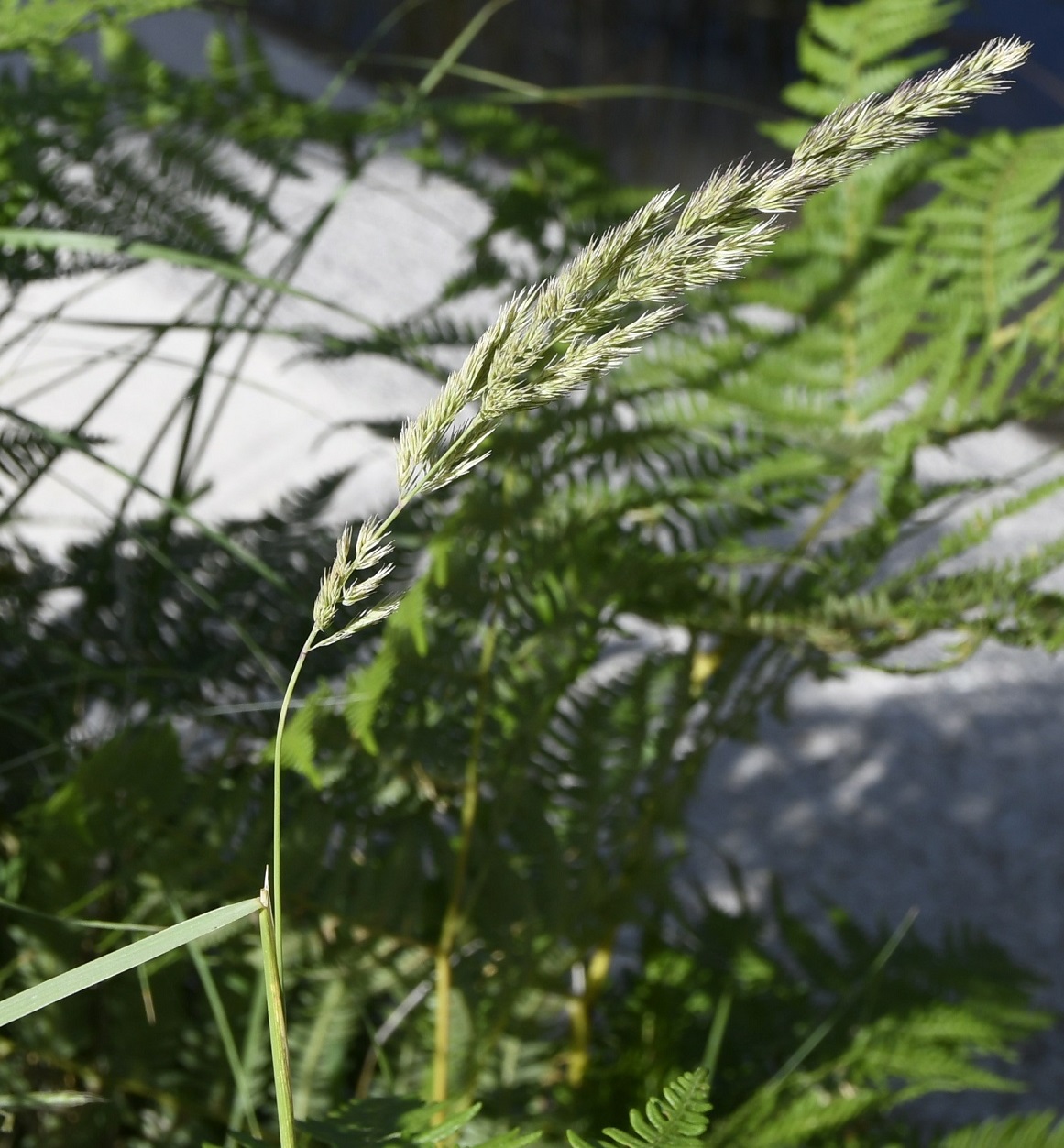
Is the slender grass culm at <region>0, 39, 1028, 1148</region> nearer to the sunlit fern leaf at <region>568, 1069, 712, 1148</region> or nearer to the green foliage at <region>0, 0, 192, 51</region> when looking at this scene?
the sunlit fern leaf at <region>568, 1069, 712, 1148</region>

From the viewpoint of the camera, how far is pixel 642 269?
9.1 inches

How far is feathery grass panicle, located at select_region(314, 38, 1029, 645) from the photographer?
0.73 feet

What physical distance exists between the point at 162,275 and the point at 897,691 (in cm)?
143

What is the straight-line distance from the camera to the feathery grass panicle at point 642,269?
0.22 metres

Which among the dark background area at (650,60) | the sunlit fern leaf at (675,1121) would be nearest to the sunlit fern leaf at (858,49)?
the sunlit fern leaf at (675,1121)

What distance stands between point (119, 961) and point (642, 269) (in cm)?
19

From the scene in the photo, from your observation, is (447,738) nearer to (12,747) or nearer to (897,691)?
(12,747)

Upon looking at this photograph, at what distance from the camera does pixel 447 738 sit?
0.64 meters

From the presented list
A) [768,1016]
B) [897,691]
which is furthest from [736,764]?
[768,1016]

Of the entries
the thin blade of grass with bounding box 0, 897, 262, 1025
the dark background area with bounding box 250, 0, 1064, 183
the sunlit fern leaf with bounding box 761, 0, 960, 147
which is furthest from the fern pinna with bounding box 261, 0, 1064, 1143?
the dark background area with bounding box 250, 0, 1064, 183

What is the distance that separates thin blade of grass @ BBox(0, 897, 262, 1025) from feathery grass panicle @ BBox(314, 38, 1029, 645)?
0.08 metres

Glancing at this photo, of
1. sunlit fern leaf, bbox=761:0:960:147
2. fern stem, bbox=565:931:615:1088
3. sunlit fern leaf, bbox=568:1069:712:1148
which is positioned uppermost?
sunlit fern leaf, bbox=761:0:960:147

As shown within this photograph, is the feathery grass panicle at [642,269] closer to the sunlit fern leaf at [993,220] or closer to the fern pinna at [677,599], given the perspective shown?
the fern pinna at [677,599]

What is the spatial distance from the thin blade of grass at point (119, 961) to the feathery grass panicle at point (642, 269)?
0.25ft
